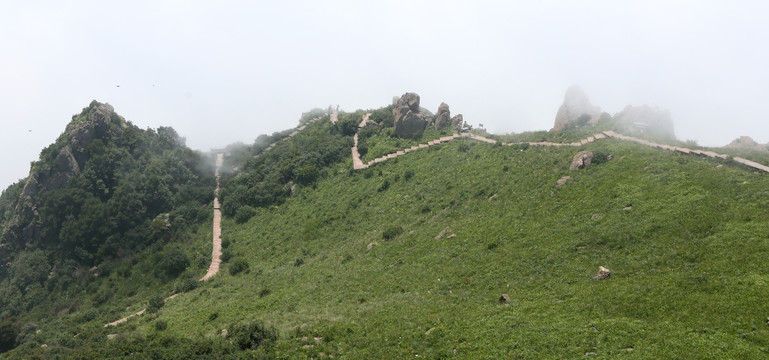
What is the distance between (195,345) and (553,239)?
29.4m

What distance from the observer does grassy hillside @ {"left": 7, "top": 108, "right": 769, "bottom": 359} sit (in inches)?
1030

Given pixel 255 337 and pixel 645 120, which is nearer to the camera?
pixel 255 337

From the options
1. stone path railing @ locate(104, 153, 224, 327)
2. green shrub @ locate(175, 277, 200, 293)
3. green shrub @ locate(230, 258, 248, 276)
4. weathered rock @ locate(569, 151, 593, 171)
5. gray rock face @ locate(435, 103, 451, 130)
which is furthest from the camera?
gray rock face @ locate(435, 103, 451, 130)

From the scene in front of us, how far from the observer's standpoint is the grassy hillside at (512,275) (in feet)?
85.9

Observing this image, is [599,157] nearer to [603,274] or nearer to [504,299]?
[603,274]

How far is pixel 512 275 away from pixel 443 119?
58098 millimetres

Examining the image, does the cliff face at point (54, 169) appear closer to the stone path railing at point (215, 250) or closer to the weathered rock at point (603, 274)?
the stone path railing at point (215, 250)

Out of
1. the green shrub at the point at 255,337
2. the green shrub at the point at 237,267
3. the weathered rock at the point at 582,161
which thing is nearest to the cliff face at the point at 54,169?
the green shrub at the point at 237,267

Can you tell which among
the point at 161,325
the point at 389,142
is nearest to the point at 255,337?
the point at 161,325

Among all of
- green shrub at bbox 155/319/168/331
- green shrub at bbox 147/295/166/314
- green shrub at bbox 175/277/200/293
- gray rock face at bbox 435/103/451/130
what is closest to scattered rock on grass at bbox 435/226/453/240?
green shrub at bbox 155/319/168/331

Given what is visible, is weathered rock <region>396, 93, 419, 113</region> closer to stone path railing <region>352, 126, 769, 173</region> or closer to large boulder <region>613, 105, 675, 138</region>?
stone path railing <region>352, 126, 769, 173</region>

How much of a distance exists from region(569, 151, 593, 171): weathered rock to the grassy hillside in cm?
161

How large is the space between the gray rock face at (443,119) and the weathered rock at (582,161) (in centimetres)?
4020

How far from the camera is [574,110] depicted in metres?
89.7
